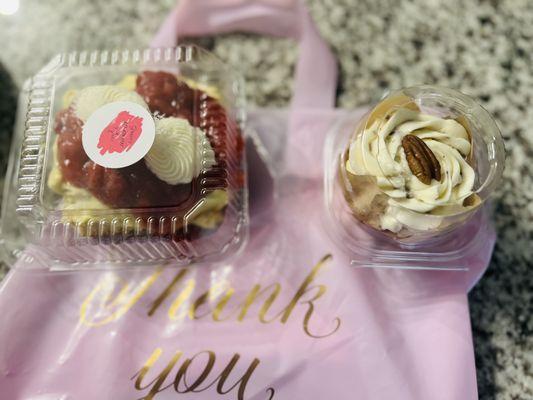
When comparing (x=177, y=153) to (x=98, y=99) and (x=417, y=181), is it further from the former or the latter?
(x=417, y=181)

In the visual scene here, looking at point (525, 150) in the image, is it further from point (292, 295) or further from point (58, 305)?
point (58, 305)

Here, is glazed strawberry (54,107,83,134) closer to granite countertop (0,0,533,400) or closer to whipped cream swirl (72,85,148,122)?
whipped cream swirl (72,85,148,122)

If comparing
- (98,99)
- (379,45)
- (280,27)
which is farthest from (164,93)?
(379,45)

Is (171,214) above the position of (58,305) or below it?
above

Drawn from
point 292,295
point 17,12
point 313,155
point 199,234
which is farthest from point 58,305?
→ point 17,12

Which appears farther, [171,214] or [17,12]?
[17,12]

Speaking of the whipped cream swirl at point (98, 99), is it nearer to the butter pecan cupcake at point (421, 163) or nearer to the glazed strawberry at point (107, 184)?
the glazed strawberry at point (107, 184)

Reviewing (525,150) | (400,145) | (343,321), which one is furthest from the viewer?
(525,150)

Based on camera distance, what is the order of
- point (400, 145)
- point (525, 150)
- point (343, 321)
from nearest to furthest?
point (400, 145)
point (343, 321)
point (525, 150)
